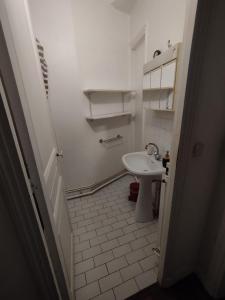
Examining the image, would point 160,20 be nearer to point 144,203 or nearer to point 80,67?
point 80,67

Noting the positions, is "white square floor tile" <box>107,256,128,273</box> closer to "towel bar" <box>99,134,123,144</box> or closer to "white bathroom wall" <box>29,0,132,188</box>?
"white bathroom wall" <box>29,0,132,188</box>

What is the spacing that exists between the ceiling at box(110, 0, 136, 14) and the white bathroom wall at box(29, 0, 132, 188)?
67 millimetres

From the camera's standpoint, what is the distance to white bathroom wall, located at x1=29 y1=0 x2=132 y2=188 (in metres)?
1.73

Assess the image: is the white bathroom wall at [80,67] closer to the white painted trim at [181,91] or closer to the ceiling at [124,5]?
the ceiling at [124,5]

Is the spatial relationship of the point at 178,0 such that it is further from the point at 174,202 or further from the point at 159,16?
the point at 174,202

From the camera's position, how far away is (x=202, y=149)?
2.79ft

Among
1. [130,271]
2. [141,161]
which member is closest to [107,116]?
[141,161]

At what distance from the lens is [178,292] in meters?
1.17

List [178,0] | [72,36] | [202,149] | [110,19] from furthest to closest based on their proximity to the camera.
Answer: [110,19] → [72,36] → [178,0] → [202,149]

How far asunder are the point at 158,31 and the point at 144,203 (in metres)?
1.88

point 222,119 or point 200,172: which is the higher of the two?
point 222,119

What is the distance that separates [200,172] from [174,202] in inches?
9.6

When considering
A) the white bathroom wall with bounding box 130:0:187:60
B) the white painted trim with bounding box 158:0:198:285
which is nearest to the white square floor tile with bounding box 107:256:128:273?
the white painted trim with bounding box 158:0:198:285

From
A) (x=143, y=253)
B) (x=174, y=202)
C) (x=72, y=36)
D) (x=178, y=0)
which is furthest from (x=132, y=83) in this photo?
(x=143, y=253)
